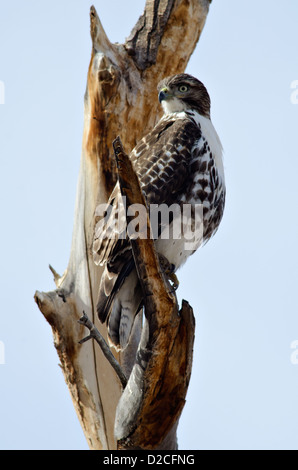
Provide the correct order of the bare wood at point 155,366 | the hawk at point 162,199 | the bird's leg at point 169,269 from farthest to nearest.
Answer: the bird's leg at point 169,269 → the hawk at point 162,199 → the bare wood at point 155,366

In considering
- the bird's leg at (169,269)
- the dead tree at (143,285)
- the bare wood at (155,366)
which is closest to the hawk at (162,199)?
the bird's leg at (169,269)

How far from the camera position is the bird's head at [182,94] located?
18.2ft

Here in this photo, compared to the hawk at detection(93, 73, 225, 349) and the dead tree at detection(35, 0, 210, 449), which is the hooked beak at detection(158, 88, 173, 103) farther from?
the dead tree at detection(35, 0, 210, 449)

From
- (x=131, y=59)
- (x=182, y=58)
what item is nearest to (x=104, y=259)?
(x=131, y=59)

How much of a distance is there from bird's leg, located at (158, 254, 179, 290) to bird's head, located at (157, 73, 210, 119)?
1.24 meters

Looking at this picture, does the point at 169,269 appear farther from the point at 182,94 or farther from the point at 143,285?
the point at 182,94

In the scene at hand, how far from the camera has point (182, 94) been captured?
5578mm

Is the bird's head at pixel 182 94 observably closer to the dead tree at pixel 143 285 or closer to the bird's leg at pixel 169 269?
the dead tree at pixel 143 285

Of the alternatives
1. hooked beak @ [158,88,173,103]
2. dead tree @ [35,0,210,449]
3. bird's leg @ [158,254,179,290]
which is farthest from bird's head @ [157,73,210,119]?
bird's leg @ [158,254,179,290]

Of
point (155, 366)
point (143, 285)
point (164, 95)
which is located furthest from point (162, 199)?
point (155, 366)

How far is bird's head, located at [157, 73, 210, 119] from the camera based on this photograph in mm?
5562
